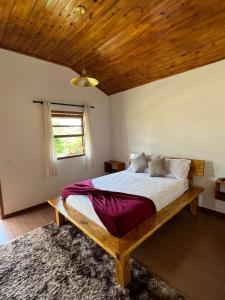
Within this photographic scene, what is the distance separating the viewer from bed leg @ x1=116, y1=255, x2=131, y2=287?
160 centimetres

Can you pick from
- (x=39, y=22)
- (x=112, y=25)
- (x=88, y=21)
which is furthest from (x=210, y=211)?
(x=39, y=22)

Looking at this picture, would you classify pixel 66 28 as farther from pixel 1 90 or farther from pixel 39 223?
pixel 39 223

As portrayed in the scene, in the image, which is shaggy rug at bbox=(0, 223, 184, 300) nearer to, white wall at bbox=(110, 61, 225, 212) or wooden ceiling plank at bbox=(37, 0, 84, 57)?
white wall at bbox=(110, 61, 225, 212)

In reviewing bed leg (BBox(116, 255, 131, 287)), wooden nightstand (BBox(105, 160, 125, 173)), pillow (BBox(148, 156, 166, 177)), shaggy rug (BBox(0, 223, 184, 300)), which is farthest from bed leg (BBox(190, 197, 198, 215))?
wooden nightstand (BBox(105, 160, 125, 173))

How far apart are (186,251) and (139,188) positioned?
3.16ft

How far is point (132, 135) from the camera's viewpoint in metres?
4.22

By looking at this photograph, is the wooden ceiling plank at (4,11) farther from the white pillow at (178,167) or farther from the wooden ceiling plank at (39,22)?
the white pillow at (178,167)

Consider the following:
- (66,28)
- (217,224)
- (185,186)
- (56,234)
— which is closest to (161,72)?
(66,28)

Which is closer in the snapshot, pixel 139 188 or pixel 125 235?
pixel 125 235

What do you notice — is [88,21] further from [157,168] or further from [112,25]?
[157,168]

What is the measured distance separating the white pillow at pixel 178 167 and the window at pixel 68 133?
7.06 ft

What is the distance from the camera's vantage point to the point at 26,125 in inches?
130

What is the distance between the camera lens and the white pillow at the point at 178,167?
118 inches

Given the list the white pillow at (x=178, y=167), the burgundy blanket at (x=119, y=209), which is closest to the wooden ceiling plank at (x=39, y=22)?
the burgundy blanket at (x=119, y=209)
